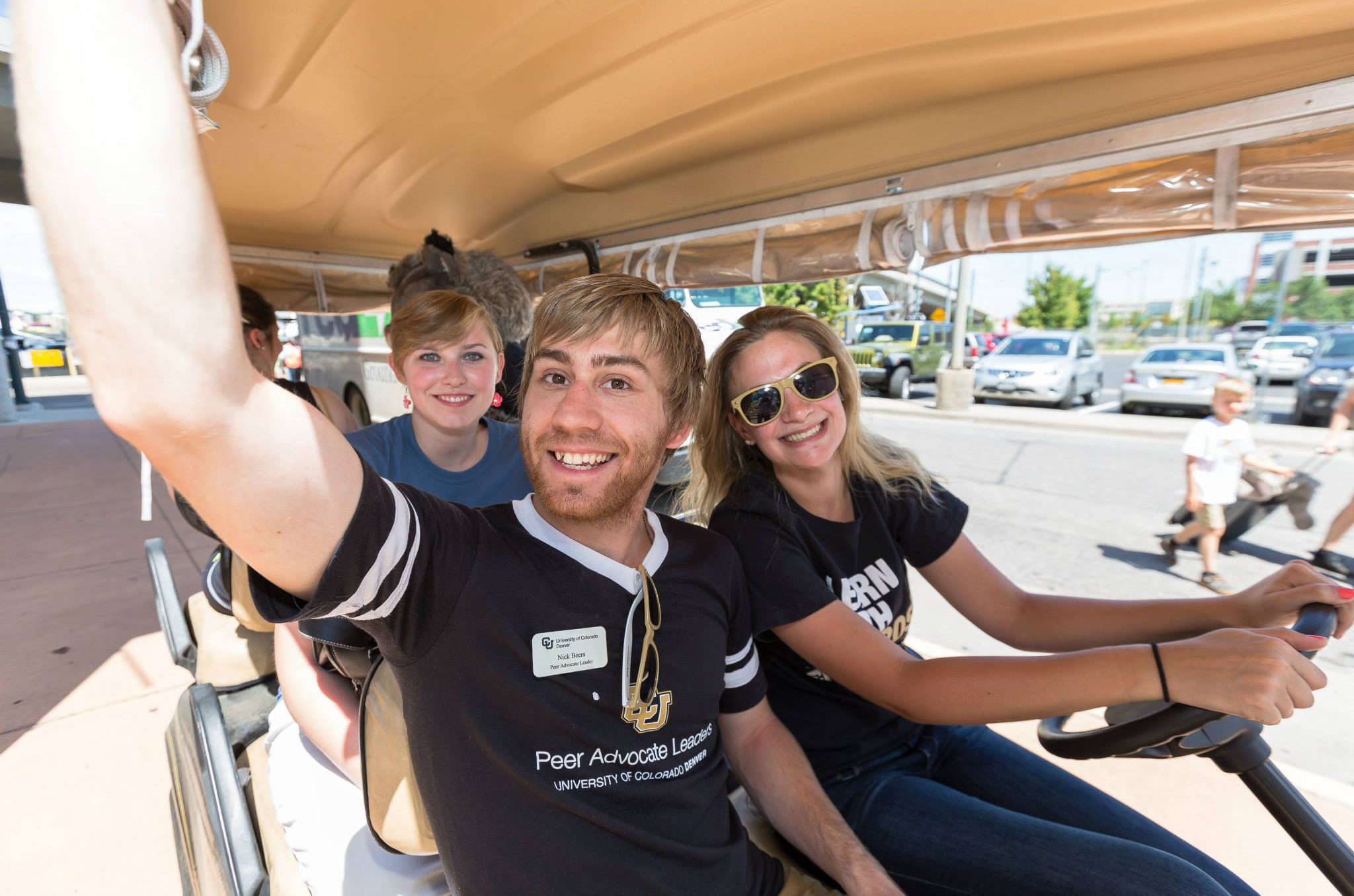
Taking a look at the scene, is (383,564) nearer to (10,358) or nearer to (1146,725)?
(1146,725)

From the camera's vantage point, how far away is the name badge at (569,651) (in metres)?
1.08

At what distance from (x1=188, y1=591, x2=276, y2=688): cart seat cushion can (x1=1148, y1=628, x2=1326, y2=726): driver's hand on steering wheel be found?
260 cm

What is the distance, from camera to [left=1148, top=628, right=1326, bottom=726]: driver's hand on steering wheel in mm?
1188

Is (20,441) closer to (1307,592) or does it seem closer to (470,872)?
(470,872)

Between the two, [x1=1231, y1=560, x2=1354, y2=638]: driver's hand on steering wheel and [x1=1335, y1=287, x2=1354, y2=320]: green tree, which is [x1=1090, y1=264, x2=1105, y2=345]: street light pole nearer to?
[x1=1335, y1=287, x2=1354, y2=320]: green tree

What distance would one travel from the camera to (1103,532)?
638 centimetres

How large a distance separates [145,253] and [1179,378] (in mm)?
16675

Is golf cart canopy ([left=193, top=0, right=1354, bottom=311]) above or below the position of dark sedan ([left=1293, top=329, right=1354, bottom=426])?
above

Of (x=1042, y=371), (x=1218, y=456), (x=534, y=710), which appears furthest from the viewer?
(x=1042, y=371)

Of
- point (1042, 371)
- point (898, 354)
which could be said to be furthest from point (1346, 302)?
point (898, 354)

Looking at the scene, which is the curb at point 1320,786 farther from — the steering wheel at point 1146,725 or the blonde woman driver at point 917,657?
the steering wheel at point 1146,725

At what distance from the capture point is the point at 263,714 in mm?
2176

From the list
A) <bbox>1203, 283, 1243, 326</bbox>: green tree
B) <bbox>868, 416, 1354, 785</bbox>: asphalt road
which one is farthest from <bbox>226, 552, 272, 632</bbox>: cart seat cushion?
<bbox>1203, 283, 1243, 326</bbox>: green tree

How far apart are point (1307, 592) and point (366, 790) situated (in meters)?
2.07
